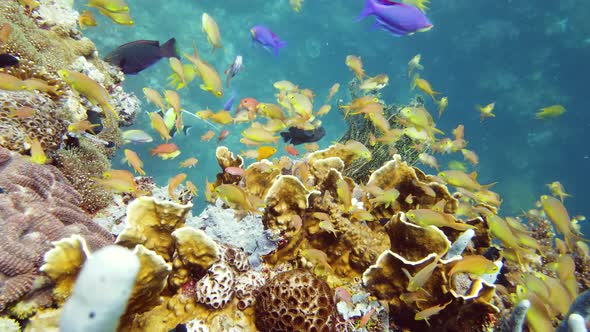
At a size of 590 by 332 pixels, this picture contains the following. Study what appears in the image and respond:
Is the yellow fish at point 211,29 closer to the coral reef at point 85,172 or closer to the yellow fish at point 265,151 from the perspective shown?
the yellow fish at point 265,151

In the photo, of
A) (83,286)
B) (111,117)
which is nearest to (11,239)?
(83,286)

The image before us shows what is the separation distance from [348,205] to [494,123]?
1455 inches

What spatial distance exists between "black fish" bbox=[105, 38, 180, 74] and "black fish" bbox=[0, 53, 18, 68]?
111cm

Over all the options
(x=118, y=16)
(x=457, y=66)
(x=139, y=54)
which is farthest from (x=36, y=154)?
(x=457, y=66)

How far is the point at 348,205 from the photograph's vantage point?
10.7ft

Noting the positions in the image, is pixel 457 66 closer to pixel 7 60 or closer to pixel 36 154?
pixel 7 60

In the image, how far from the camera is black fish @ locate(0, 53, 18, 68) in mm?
3974

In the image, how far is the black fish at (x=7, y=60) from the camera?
397cm

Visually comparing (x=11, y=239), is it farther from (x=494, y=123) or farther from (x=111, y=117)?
(x=494, y=123)

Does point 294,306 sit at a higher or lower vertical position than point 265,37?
lower

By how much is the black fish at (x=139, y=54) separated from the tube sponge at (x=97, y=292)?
4.50 meters

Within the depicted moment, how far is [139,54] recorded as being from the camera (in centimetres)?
463

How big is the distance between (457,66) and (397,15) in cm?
3598

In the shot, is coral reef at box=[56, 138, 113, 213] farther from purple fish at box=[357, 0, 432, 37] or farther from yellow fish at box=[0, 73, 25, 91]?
purple fish at box=[357, 0, 432, 37]
